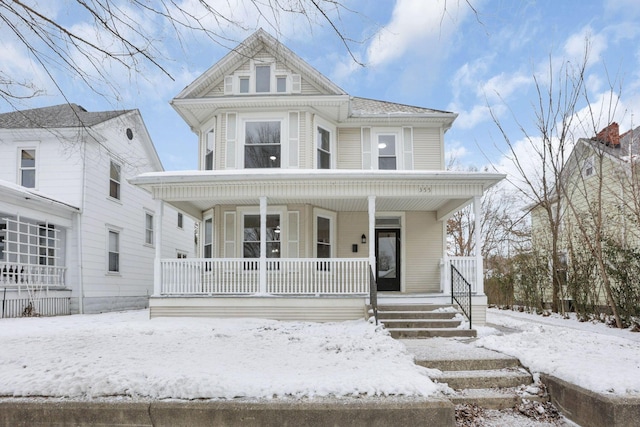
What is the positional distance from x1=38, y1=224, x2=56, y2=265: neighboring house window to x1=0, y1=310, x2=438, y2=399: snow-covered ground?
206 inches

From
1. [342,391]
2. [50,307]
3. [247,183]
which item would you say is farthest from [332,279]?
[50,307]

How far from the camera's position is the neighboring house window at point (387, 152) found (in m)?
12.4

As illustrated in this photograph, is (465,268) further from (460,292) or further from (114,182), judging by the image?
(114,182)

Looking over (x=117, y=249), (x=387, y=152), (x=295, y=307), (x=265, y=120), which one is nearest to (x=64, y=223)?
(x=117, y=249)

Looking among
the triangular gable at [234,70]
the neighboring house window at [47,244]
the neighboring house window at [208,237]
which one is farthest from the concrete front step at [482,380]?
the neighboring house window at [47,244]

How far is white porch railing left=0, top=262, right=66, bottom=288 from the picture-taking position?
34.8ft

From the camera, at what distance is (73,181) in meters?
12.9

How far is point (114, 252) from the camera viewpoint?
14.6 meters

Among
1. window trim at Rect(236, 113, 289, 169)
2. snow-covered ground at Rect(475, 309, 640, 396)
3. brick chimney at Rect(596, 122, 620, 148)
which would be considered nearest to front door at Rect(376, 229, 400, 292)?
window trim at Rect(236, 113, 289, 169)

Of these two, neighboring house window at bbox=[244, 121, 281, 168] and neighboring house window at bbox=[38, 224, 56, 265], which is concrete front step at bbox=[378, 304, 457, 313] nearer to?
neighboring house window at bbox=[244, 121, 281, 168]

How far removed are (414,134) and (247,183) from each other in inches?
216

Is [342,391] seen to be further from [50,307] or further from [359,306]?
[50,307]

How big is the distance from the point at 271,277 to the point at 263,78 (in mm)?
5558

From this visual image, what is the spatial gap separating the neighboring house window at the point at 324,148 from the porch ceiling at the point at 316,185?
2.17m
